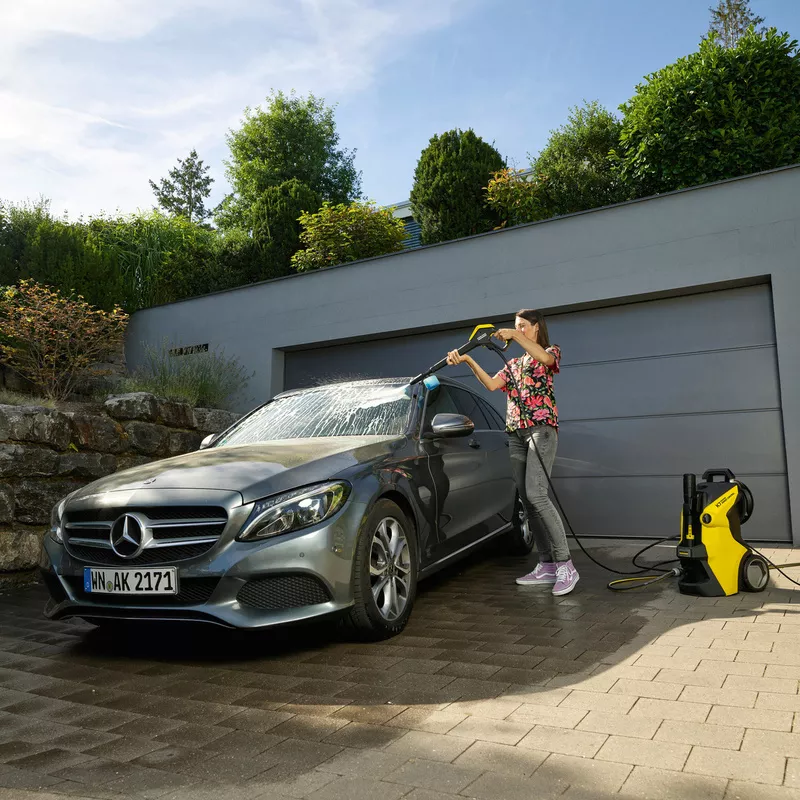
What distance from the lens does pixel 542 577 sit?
515 centimetres

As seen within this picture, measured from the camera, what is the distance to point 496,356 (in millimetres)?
8414

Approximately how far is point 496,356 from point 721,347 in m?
2.41

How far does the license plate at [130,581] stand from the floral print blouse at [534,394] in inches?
100

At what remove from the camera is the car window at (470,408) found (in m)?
5.45

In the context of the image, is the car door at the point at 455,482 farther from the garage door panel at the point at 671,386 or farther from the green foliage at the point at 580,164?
the green foliage at the point at 580,164

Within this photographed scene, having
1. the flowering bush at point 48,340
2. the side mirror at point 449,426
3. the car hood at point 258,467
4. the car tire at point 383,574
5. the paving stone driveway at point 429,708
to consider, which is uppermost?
the flowering bush at point 48,340

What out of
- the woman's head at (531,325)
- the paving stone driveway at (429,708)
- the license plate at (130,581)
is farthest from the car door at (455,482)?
the license plate at (130,581)

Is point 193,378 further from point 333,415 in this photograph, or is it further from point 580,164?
point 580,164

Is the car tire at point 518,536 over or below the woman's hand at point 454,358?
below

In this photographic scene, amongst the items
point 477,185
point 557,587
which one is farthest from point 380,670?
point 477,185

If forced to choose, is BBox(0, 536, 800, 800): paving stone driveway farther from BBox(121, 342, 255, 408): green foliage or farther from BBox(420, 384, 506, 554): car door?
BBox(121, 342, 255, 408): green foliage

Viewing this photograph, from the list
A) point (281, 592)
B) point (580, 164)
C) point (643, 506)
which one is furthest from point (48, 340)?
point (580, 164)

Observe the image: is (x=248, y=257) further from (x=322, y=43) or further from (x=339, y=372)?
(x=322, y=43)

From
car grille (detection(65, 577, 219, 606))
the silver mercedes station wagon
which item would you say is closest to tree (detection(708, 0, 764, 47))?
the silver mercedes station wagon
